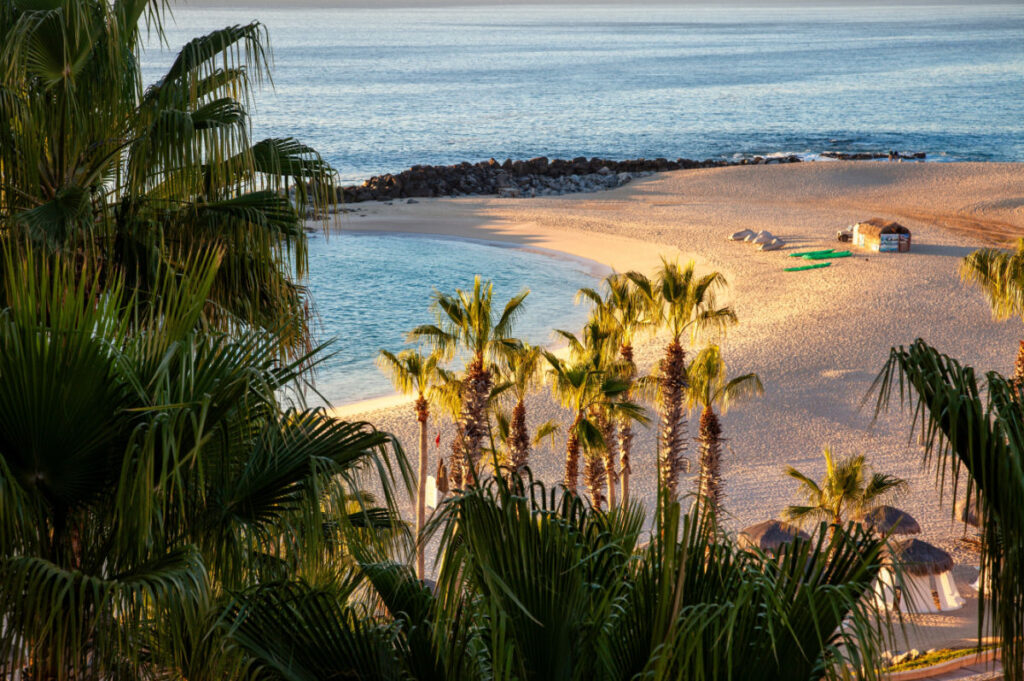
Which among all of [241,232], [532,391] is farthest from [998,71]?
[241,232]

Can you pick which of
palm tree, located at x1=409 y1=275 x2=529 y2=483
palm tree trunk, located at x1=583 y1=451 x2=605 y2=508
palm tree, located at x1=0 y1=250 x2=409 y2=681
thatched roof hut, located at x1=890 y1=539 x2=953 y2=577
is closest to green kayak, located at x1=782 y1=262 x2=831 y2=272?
palm tree trunk, located at x1=583 y1=451 x2=605 y2=508

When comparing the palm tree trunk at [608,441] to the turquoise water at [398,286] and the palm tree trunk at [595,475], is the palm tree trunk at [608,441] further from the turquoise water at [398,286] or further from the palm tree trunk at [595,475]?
the turquoise water at [398,286]

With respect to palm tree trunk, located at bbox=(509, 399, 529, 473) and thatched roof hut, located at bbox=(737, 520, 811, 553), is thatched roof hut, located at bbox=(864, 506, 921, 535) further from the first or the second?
palm tree trunk, located at bbox=(509, 399, 529, 473)

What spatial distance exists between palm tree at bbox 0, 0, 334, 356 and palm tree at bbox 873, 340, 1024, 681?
399 centimetres

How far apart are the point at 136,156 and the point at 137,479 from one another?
3276mm

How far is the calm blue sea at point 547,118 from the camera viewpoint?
39844 millimetres

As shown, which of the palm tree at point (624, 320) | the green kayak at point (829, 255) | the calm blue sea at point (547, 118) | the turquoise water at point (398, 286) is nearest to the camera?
the palm tree at point (624, 320)

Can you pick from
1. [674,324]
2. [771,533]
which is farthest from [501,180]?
[771,533]

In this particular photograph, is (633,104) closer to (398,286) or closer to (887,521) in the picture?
(398,286)

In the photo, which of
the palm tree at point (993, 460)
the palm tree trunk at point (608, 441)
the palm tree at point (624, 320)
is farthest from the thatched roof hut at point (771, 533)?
the palm tree at point (993, 460)

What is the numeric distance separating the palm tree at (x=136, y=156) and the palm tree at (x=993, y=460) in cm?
399

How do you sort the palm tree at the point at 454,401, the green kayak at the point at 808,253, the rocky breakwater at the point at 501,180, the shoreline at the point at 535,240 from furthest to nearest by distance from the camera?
the rocky breakwater at the point at 501,180, the shoreline at the point at 535,240, the green kayak at the point at 808,253, the palm tree at the point at 454,401

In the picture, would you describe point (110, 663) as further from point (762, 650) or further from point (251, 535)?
point (762, 650)

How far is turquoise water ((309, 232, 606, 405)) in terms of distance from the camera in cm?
3241
